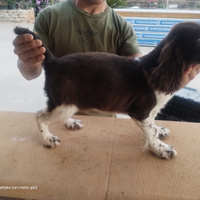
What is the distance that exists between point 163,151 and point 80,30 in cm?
135

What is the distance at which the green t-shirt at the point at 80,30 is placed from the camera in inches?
82.1

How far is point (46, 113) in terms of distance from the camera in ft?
5.35

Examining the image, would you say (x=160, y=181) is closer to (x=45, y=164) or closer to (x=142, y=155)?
(x=142, y=155)

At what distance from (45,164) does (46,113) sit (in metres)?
0.38

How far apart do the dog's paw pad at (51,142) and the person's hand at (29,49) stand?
63 cm

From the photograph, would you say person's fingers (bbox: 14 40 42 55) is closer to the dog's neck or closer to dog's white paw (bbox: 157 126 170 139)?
the dog's neck

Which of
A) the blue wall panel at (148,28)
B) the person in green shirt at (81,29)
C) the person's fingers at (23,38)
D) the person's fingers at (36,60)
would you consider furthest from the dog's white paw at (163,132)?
the blue wall panel at (148,28)

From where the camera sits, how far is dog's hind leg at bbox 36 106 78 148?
62.3 inches

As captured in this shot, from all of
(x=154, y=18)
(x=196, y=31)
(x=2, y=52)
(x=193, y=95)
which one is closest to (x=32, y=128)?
(x=196, y=31)

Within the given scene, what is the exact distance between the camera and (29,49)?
4.85 ft

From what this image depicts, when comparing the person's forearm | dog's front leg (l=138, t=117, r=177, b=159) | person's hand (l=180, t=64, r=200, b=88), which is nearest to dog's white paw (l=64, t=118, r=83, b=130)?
the person's forearm

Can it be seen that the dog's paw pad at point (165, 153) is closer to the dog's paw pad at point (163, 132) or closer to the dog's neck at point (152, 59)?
the dog's paw pad at point (163, 132)

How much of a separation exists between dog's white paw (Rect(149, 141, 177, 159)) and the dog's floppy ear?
497 millimetres

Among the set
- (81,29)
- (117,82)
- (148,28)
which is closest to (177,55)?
(117,82)
